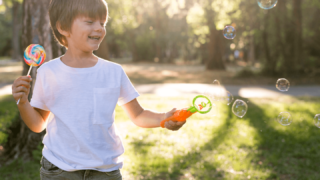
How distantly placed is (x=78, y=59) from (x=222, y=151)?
3415mm

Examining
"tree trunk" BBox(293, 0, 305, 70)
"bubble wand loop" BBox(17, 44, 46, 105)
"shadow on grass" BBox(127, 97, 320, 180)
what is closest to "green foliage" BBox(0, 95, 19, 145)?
"shadow on grass" BBox(127, 97, 320, 180)

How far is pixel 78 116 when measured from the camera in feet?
5.62

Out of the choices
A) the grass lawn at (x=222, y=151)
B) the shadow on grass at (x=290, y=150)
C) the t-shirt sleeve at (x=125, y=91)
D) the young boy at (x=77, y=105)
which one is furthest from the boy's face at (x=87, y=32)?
the shadow on grass at (x=290, y=150)

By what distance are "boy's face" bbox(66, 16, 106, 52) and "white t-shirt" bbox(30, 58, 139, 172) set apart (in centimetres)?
14

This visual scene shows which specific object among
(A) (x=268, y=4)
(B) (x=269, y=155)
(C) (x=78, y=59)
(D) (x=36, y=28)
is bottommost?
(B) (x=269, y=155)

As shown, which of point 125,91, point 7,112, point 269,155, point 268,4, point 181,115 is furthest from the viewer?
point 7,112

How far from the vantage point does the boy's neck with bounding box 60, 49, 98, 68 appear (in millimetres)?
1818

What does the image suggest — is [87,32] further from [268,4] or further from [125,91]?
[268,4]

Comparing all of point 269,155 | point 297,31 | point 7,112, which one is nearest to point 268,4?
point 269,155

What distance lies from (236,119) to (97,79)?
17.4ft

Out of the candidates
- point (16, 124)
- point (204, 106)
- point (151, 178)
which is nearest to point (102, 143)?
point (204, 106)

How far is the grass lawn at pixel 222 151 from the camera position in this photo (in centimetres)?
394

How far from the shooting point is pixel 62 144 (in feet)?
5.63

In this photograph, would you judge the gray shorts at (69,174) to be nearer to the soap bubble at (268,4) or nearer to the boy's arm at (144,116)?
the boy's arm at (144,116)
